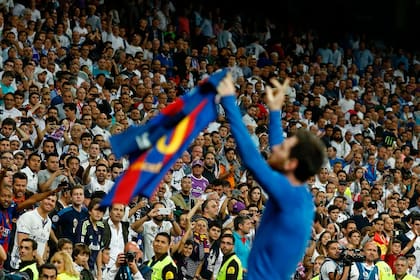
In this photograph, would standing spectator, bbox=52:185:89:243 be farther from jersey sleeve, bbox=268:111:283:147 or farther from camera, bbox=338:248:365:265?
jersey sleeve, bbox=268:111:283:147

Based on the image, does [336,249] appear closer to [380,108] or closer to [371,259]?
[371,259]

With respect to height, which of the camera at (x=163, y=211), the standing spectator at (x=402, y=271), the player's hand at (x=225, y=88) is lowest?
the player's hand at (x=225, y=88)

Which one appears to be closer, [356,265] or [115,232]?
[115,232]

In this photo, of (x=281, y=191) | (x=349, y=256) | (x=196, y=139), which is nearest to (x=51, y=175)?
(x=196, y=139)

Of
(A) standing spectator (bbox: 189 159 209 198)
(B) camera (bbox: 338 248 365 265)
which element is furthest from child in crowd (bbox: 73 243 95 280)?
(A) standing spectator (bbox: 189 159 209 198)

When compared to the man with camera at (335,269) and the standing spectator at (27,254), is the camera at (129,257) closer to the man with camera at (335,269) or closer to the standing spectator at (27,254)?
the standing spectator at (27,254)

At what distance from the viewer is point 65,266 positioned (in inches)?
379

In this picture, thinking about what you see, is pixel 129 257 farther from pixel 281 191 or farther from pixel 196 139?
pixel 281 191

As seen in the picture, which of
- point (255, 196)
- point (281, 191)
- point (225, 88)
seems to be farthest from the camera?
point (255, 196)

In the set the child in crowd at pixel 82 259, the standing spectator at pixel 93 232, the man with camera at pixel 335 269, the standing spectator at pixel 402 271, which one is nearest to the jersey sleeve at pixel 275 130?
the child in crowd at pixel 82 259

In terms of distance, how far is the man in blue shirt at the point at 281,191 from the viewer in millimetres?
5074

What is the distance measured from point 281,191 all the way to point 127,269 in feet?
18.2

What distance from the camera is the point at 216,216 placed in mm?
12844

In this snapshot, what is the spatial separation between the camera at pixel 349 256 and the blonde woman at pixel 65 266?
3.57 metres
